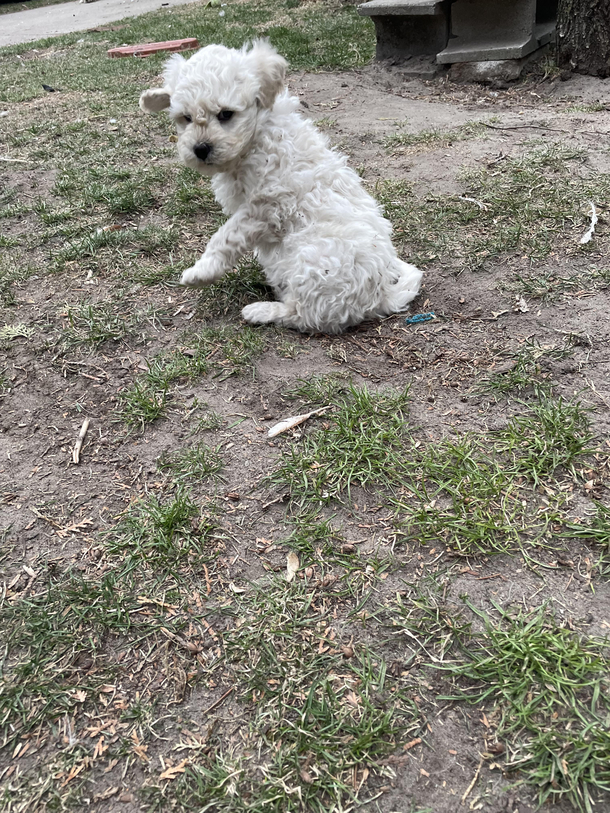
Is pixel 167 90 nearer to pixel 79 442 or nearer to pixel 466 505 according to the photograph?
pixel 79 442

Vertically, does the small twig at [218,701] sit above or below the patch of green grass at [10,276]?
below

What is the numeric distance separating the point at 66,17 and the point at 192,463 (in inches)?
832

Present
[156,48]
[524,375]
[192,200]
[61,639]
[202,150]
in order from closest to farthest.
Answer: [61,639] → [524,375] → [202,150] → [192,200] → [156,48]

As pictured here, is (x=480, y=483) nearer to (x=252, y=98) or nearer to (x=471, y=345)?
(x=471, y=345)

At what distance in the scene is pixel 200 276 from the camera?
3275 mm

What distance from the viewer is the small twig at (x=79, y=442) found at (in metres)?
2.64

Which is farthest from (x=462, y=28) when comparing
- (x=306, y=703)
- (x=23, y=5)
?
(x=23, y=5)

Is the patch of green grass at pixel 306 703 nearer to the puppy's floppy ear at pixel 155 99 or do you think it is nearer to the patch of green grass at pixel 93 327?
the patch of green grass at pixel 93 327

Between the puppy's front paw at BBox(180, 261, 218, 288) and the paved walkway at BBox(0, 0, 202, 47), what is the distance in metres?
15.2

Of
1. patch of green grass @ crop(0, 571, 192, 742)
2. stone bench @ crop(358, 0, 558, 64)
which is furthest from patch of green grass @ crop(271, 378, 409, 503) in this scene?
stone bench @ crop(358, 0, 558, 64)

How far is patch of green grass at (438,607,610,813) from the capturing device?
1505 mm

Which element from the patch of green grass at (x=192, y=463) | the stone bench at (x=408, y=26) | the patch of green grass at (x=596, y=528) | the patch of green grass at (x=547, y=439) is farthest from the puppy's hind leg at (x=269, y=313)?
the stone bench at (x=408, y=26)

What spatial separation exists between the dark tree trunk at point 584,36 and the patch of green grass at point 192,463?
267 inches

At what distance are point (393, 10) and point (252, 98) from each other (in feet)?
18.9
